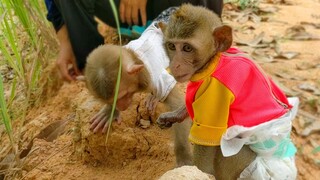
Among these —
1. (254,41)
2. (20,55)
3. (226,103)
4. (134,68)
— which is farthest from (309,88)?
(20,55)

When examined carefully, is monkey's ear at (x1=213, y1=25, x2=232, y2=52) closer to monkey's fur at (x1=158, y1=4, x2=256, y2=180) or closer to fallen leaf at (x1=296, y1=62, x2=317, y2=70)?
monkey's fur at (x1=158, y1=4, x2=256, y2=180)

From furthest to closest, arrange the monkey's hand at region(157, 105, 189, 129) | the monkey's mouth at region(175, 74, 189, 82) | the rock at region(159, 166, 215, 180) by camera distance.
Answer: the monkey's hand at region(157, 105, 189, 129)
the monkey's mouth at region(175, 74, 189, 82)
the rock at region(159, 166, 215, 180)

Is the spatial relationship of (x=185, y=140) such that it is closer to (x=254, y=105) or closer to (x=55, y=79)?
(x=254, y=105)

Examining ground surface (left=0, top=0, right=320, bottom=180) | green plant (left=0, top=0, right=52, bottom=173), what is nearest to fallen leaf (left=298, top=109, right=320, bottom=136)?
ground surface (left=0, top=0, right=320, bottom=180)

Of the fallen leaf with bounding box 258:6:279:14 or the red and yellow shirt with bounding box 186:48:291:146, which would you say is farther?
the fallen leaf with bounding box 258:6:279:14

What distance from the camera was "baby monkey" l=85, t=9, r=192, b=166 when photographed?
9.61ft

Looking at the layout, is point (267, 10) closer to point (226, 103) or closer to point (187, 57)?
point (187, 57)

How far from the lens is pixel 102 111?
3352 mm

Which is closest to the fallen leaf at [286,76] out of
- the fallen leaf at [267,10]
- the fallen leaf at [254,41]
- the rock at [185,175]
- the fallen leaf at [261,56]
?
the fallen leaf at [261,56]

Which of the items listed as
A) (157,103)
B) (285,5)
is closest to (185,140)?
(157,103)

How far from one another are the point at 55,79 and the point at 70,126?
0.90 m

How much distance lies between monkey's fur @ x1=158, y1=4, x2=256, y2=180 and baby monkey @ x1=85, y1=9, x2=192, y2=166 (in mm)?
500

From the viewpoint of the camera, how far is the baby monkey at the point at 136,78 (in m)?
2.93

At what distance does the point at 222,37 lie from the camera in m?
2.40
